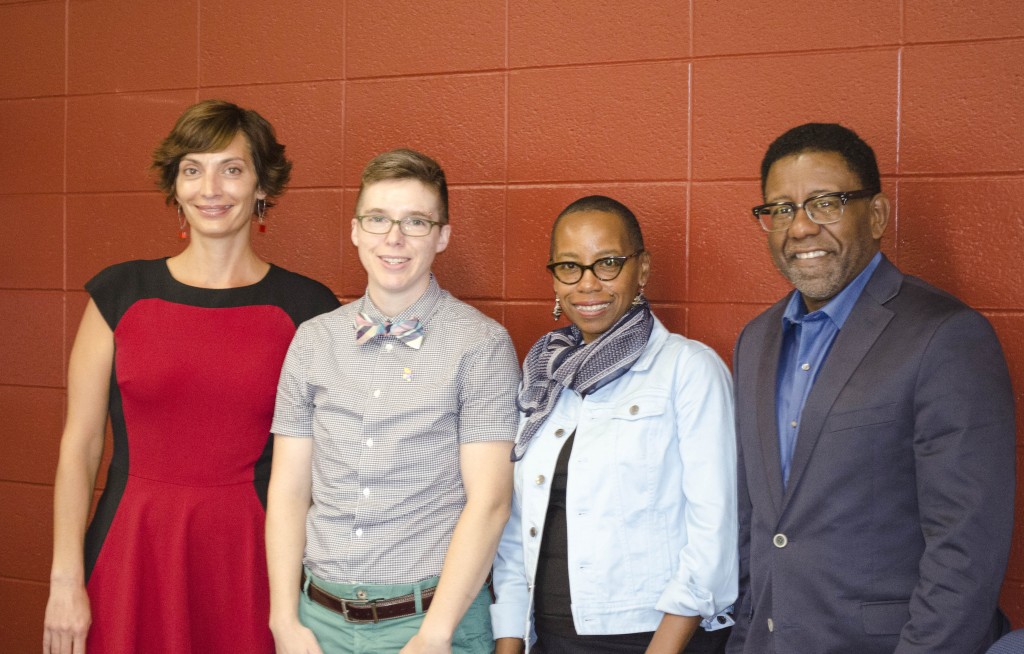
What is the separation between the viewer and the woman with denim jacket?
79.1 inches

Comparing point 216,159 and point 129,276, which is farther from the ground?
point 216,159

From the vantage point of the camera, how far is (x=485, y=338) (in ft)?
7.25

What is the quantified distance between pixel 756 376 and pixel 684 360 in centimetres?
16

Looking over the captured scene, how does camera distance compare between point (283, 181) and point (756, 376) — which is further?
point (283, 181)

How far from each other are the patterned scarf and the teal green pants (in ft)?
1.32

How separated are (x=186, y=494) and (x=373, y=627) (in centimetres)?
66

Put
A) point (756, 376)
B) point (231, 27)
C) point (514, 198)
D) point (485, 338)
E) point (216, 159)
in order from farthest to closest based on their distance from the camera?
point (231, 27) → point (514, 198) → point (216, 159) → point (485, 338) → point (756, 376)

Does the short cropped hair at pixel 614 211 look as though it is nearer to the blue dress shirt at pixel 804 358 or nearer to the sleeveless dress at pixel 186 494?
the blue dress shirt at pixel 804 358

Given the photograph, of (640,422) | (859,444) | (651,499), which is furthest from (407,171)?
(859,444)

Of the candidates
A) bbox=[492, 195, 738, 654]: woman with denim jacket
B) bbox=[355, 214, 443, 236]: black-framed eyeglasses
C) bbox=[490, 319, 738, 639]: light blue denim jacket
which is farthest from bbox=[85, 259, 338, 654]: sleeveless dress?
bbox=[490, 319, 738, 639]: light blue denim jacket

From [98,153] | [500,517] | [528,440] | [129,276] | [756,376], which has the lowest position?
[500,517]

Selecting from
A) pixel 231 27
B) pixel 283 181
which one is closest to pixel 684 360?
pixel 283 181

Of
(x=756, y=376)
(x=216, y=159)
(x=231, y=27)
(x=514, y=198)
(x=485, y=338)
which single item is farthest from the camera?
(x=231, y=27)

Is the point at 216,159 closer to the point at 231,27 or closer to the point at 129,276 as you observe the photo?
the point at 129,276
